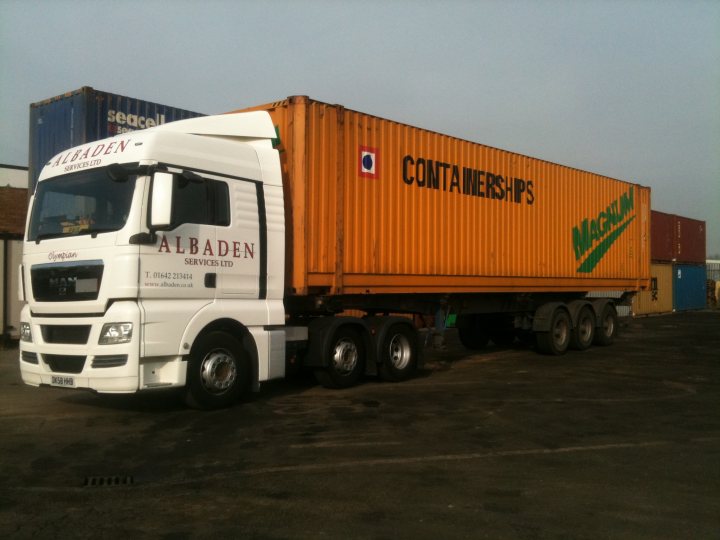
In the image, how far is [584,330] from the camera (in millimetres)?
15719

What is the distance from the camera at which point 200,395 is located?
7.88 m

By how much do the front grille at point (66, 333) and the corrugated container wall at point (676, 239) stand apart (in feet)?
90.9

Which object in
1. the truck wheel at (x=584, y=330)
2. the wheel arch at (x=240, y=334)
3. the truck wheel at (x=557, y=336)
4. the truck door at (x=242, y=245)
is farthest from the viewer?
the truck wheel at (x=584, y=330)

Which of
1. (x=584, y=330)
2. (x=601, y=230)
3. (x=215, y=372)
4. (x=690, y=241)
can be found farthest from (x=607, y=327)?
(x=690, y=241)

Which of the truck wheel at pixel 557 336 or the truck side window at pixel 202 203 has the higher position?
the truck side window at pixel 202 203

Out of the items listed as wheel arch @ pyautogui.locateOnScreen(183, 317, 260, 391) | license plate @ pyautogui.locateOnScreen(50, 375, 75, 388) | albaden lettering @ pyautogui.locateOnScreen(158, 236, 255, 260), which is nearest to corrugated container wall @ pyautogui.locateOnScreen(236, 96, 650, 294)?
albaden lettering @ pyautogui.locateOnScreen(158, 236, 255, 260)

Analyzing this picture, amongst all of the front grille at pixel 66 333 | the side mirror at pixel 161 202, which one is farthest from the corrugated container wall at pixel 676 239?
Result: the front grille at pixel 66 333

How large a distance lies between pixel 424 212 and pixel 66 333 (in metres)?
5.75

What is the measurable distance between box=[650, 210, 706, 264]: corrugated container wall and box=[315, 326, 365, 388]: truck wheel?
23.9 metres

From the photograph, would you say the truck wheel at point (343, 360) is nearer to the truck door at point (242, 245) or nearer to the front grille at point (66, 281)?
the truck door at point (242, 245)

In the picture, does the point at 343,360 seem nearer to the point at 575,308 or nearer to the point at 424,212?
the point at 424,212

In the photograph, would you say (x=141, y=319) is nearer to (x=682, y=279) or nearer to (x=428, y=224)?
(x=428, y=224)

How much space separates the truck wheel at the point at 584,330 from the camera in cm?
1540

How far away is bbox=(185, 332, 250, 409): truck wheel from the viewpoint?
7.84 metres
